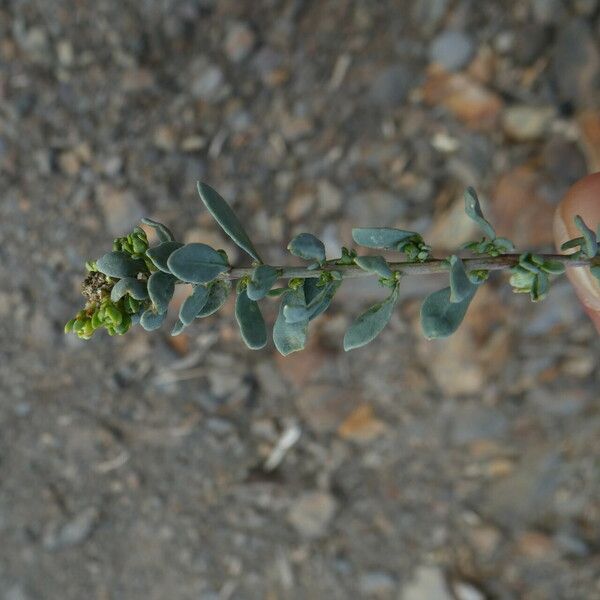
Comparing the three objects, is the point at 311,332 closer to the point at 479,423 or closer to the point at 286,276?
the point at 479,423

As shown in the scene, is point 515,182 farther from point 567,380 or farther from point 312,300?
point 312,300

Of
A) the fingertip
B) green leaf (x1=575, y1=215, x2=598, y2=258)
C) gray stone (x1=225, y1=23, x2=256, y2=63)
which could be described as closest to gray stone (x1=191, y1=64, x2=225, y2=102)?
gray stone (x1=225, y1=23, x2=256, y2=63)

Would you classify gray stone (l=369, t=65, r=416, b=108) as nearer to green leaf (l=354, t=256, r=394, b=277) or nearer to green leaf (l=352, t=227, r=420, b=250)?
green leaf (l=352, t=227, r=420, b=250)

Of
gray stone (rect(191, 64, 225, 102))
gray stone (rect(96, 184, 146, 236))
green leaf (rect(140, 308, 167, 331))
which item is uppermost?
green leaf (rect(140, 308, 167, 331))

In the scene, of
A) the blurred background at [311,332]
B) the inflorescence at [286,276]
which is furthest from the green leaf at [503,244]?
the blurred background at [311,332]

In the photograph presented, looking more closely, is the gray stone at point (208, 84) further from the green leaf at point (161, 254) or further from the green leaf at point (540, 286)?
the green leaf at point (540, 286)

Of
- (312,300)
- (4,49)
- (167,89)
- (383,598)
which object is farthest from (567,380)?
(4,49)
